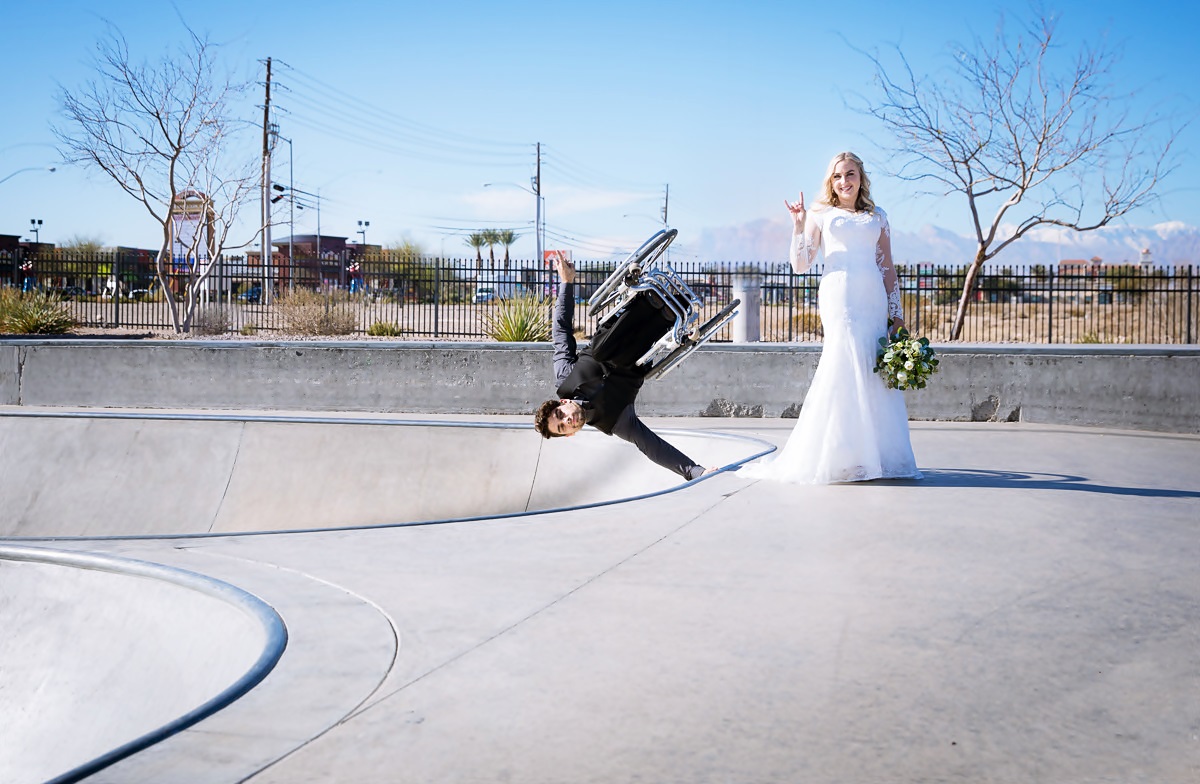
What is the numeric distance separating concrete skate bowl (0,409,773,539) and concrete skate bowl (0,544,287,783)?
541 cm

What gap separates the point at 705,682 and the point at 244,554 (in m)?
3.05

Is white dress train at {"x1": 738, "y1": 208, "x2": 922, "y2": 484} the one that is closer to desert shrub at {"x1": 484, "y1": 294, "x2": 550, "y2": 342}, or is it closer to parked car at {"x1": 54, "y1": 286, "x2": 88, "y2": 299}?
desert shrub at {"x1": 484, "y1": 294, "x2": 550, "y2": 342}

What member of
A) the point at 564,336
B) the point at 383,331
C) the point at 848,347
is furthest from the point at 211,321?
the point at 848,347

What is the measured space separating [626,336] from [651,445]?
104cm

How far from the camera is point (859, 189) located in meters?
8.06

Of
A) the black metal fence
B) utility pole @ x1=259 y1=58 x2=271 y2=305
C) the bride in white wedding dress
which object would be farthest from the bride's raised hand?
utility pole @ x1=259 y1=58 x2=271 y2=305

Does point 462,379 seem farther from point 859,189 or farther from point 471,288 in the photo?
point 471,288

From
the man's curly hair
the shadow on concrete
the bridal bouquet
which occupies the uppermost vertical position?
the bridal bouquet

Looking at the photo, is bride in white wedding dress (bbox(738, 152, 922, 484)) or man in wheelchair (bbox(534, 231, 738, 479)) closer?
bride in white wedding dress (bbox(738, 152, 922, 484))

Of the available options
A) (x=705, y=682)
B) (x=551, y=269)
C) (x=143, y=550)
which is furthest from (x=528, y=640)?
(x=551, y=269)

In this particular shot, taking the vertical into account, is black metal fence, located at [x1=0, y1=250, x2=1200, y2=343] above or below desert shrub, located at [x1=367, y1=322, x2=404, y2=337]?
above

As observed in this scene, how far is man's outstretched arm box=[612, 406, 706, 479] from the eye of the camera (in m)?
8.73

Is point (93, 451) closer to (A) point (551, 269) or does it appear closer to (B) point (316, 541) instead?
(B) point (316, 541)

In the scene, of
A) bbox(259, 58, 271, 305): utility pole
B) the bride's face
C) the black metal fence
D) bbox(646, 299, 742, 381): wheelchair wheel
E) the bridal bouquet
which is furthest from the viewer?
bbox(259, 58, 271, 305): utility pole
